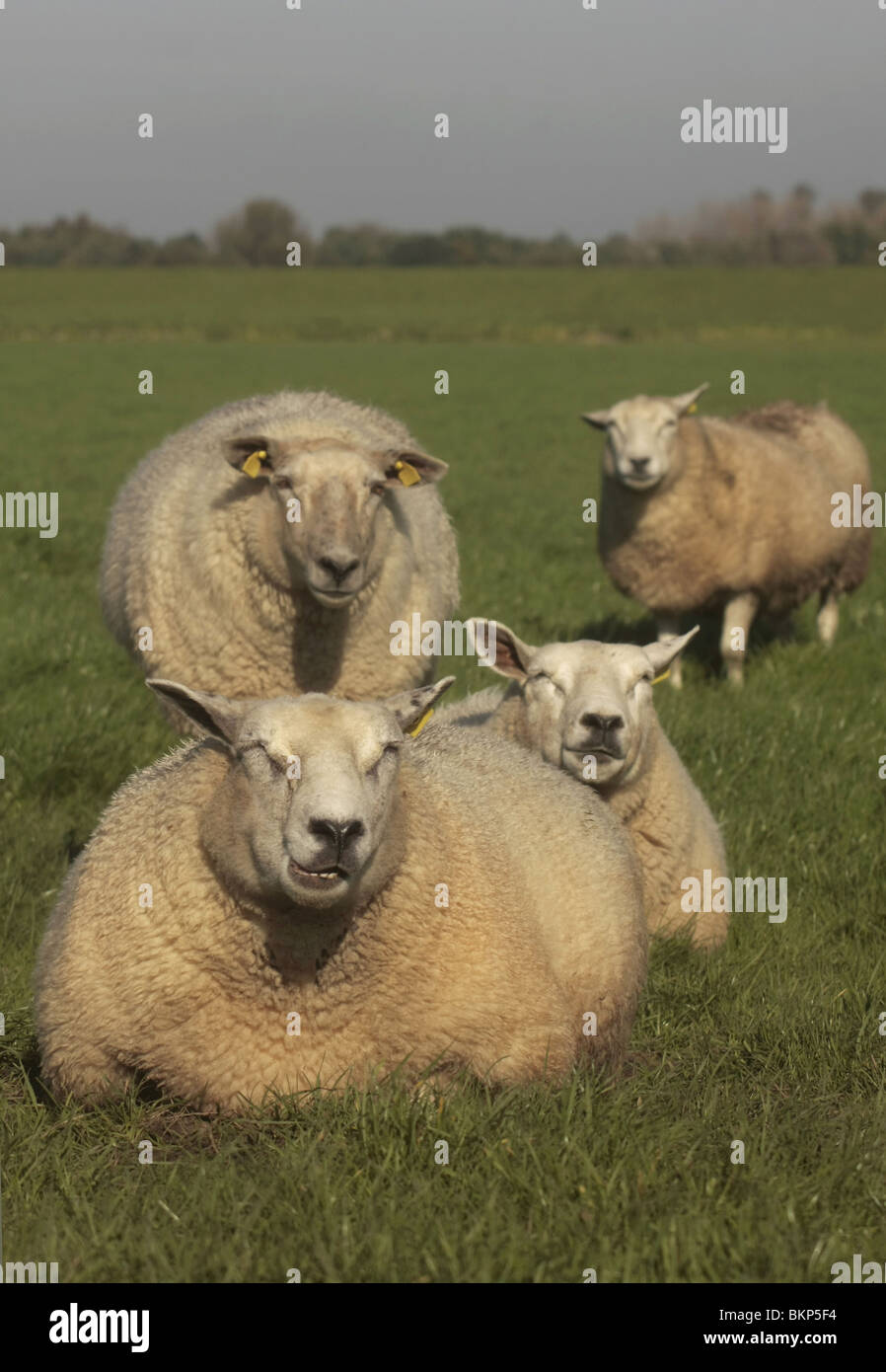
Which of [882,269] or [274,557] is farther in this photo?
[882,269]

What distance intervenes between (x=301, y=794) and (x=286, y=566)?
2804 millimetres

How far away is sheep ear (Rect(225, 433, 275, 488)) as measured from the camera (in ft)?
20.0

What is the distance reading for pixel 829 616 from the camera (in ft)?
35.3

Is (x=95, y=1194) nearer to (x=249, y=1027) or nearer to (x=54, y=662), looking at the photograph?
(x=249, y=1027)

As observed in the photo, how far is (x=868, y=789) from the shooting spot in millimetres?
6609

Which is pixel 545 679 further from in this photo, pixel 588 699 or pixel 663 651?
pixel 663 651

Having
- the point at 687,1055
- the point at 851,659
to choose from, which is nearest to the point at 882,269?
the point at 851,659

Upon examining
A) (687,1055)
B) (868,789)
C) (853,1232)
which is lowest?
(853,1232)

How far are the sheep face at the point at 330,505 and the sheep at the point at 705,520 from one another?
12.2ft

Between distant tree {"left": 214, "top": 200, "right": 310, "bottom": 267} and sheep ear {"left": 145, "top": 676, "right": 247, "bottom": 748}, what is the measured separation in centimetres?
8769

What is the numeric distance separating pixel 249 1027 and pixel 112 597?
12.3 feet

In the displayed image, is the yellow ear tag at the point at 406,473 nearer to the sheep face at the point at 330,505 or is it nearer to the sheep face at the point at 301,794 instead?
the sheep face at the point at 330,505

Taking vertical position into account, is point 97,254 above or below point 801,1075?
above

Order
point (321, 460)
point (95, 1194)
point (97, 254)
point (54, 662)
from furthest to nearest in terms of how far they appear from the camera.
Result: point (97, 254) → point (54, 662) → point (321, 460) → point (95, 1194)
